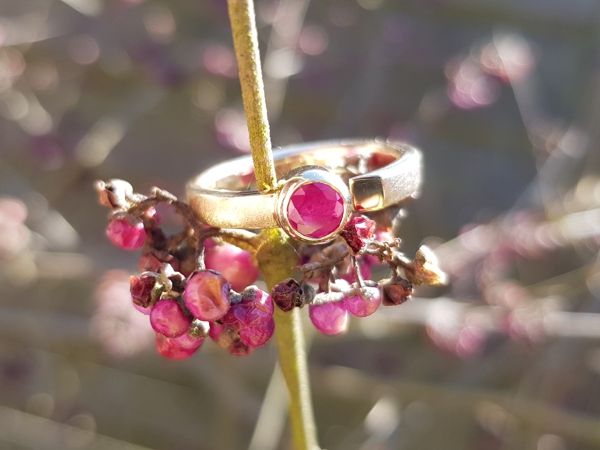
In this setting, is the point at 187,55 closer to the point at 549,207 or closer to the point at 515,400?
the point at 549,207

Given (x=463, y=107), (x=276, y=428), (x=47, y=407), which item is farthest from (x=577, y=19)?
(x=47, y=407)

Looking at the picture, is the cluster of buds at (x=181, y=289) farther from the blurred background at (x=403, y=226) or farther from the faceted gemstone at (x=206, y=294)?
the blurred background at (x=403, y=226)

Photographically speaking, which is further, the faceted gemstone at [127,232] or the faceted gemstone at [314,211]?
the faceted gemstone at [127,232]

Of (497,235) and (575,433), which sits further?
(497,235)

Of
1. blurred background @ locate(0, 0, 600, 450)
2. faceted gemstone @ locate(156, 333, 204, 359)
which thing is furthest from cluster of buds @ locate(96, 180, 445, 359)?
blurred background @ locate(0, 0, 600, 450)

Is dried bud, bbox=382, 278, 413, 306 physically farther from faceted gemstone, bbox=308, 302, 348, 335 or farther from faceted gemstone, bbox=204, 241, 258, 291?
faceted gemstone, bbox=204, 241, 258, 291

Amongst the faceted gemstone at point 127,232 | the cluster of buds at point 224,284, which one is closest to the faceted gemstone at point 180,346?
the cluster of buds at point 224,284

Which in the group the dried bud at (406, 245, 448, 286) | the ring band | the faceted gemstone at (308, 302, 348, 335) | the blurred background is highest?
the blurred background
